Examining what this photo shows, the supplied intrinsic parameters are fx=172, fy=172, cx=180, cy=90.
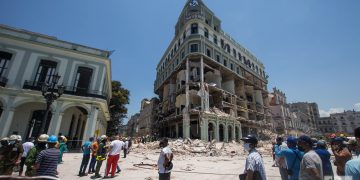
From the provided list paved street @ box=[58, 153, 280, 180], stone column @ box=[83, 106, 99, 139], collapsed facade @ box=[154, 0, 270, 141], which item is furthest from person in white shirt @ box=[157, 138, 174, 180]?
collapsed facade @ box=[154, 0, 270, 141]

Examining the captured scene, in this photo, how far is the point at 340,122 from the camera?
81.4 meters

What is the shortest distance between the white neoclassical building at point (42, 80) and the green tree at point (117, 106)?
1232 cm

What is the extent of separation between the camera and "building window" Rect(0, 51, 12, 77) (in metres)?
15.1

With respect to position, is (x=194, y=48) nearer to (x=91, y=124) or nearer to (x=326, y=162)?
(x=91, y=124)

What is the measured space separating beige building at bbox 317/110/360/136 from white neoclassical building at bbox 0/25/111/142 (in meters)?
104

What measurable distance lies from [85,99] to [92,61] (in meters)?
4.17

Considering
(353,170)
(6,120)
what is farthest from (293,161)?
(6,120)

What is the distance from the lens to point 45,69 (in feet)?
53.6

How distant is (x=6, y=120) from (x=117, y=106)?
17436 mm

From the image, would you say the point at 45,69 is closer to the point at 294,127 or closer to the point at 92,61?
→ the point at 92,61

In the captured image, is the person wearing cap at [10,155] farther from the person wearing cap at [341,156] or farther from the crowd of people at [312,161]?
the person wearing cap at [341,156]

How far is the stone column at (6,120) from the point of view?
13.7 meters

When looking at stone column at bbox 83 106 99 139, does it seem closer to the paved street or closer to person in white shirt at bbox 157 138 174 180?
the paved street

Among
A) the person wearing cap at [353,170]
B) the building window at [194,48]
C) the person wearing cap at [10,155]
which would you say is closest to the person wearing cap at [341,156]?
the person wearing cap at [353,170]
